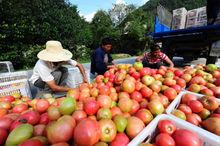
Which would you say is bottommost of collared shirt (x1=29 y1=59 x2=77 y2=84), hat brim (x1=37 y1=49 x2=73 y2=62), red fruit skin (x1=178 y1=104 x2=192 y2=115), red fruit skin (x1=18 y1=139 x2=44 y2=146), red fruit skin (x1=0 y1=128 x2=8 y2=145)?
red fruit skin (x1=0 y1=128 x2=8 y2=145)

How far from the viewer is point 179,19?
30.8 feet

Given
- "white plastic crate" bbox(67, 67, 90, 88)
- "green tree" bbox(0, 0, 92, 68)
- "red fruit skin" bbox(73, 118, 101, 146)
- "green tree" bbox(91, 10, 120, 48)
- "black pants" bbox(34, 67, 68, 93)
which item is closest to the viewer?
"red fruit skin" bbox(73, 118, 101, 146)

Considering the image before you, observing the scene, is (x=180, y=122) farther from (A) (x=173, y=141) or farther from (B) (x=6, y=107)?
(B) (x=6, y=107)

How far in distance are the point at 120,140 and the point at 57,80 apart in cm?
282

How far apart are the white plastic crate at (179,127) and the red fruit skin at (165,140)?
106 mm

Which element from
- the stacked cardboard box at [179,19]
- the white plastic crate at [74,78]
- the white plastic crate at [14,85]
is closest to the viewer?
the white plastic crate at [14,85]

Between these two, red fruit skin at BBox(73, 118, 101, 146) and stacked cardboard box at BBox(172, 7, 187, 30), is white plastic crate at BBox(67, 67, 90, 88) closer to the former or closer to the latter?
red fruit skin at BBox(73, 118, 101, 146)

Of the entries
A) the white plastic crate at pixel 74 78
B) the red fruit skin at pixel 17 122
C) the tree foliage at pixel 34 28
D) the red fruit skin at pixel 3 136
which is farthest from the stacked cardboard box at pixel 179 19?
the red fruit skin at pixel 3 136

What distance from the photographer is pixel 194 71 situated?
10.5 ft

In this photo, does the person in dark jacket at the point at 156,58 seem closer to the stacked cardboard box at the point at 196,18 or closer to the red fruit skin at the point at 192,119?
the red fruit skin at the point at 192,119

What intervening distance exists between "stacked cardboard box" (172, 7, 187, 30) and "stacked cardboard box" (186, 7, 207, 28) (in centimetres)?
23

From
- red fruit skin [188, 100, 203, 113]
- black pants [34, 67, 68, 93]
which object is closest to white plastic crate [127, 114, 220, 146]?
red fruit skin [188, 100, 203, 113]

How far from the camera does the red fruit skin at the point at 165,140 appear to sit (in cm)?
146

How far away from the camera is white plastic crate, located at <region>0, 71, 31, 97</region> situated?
134 inches
